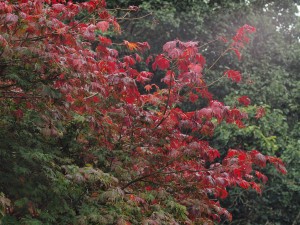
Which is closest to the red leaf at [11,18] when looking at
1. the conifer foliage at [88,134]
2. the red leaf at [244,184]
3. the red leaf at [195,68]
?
the conifer foliage at [88,134]

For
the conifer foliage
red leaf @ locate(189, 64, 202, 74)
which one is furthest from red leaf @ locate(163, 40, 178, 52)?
red leaf @ locate(189, 64, 202, 74)

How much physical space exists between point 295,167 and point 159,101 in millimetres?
5559

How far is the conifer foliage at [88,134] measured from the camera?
338 cm

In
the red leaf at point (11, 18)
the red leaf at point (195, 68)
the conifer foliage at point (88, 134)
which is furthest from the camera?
the red leaf at point (195, 68)

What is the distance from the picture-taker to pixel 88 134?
164 inches

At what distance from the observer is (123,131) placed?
180 inches

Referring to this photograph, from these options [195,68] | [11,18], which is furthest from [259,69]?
[11,18]

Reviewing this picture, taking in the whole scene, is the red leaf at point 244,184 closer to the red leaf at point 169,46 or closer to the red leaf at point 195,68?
the red leaf at point 195,68

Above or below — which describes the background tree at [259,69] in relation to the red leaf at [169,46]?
below

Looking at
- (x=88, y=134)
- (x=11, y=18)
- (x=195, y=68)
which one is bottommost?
(x=88, y=134)

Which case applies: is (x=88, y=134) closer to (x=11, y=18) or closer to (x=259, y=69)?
(x=11, y=18)

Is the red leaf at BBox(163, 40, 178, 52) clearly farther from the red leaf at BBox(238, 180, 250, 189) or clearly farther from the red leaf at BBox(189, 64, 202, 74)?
the red leaf at BBox(238, 180, 250, 189)

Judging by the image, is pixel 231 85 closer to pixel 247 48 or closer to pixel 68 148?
pixel 247 48

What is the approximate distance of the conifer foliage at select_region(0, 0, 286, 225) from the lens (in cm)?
338
